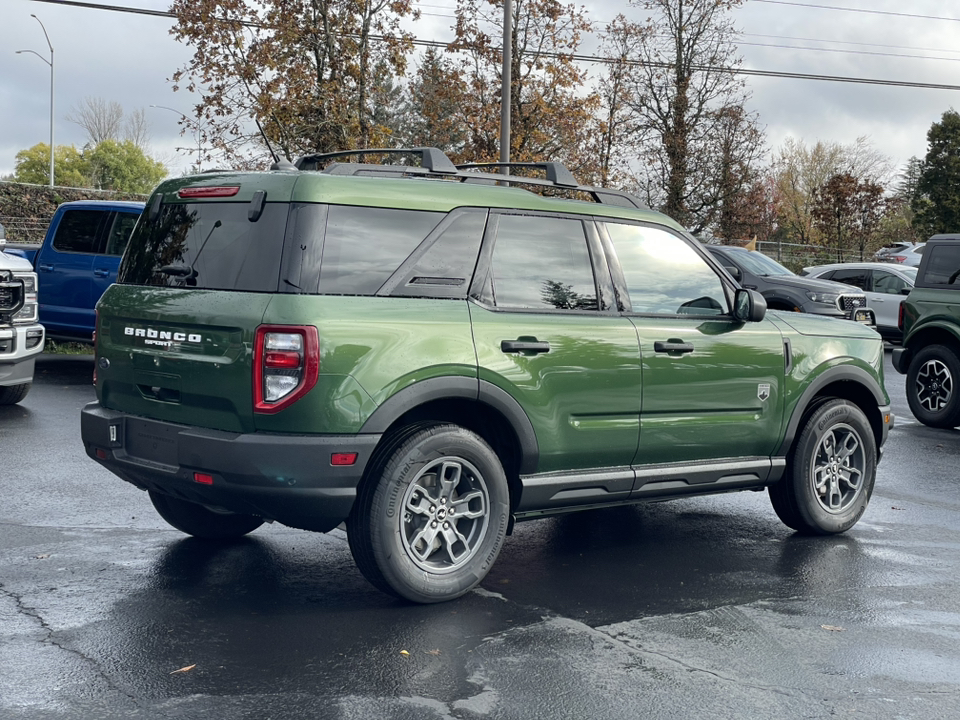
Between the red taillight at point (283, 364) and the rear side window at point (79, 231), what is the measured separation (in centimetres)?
1067

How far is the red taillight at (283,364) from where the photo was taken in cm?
461

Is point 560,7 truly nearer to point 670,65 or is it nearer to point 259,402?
point 670,65

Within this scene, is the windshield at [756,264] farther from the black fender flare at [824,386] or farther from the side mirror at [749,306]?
the side mirror at [749,306]

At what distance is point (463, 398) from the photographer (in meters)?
5.11

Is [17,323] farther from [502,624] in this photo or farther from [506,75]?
[506,75]

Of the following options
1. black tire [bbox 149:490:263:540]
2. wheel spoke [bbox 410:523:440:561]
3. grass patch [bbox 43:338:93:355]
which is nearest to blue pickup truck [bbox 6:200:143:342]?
grass patch [bbox 43:338:93:355]

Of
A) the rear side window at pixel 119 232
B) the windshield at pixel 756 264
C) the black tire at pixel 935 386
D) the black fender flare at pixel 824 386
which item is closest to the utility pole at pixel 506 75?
the windshield at pixel 756 264

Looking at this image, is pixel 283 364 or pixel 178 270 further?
pixel 178 270

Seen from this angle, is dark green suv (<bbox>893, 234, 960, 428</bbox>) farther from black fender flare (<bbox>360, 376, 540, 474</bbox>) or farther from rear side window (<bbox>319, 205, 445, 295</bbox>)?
rear side window (<bbox>319, 205, 445, 295</bbox>)

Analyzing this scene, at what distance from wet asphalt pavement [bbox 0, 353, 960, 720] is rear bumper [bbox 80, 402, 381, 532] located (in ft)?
1.61

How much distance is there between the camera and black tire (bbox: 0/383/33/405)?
11.2 metres

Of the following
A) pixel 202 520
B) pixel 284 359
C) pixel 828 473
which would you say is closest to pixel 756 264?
pixel 828 473

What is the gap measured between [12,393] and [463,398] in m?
7.67

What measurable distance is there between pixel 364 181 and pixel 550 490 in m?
1.72
